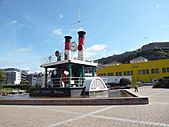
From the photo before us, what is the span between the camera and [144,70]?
62.3 metres

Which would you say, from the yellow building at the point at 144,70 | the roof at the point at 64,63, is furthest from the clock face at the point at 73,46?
the yellow building at the point at 144,70

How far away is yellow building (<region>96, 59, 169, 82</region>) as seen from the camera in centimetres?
5788

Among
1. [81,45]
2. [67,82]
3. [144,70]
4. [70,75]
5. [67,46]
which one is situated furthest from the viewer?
[144,70]

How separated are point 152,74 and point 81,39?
41939mm

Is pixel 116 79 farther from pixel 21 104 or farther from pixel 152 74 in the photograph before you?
pixel 21 104

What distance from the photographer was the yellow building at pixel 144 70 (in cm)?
5788

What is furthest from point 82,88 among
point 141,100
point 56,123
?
point 56,123

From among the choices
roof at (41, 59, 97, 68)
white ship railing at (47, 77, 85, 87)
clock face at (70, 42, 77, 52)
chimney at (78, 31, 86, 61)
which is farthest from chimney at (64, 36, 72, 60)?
white ship railing at (47, 77, 85, 87)

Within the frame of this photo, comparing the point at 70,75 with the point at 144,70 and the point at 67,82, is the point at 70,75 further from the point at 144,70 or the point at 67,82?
the point at 144,70

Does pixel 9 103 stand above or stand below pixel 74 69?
below

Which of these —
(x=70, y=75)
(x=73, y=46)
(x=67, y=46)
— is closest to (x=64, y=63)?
(x=70, y=75)

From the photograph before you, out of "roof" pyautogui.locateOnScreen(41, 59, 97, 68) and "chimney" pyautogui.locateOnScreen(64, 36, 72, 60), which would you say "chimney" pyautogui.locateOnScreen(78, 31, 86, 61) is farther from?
"chimney" pyautogui.locateOnScreen(64, 36, 72, 60)

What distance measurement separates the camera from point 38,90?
814 inches

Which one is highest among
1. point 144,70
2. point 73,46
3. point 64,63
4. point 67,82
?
point 144,70
